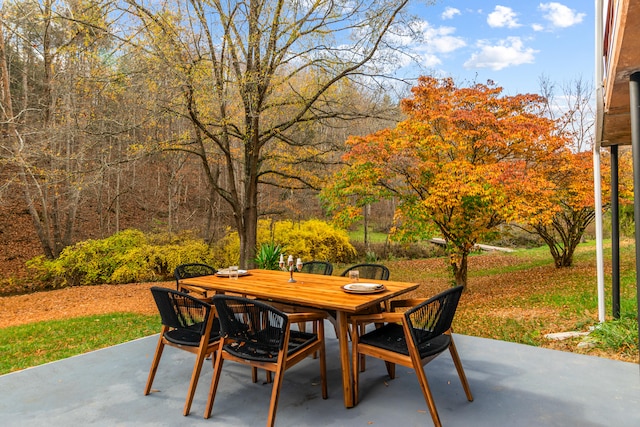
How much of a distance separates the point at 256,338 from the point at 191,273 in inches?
82.0

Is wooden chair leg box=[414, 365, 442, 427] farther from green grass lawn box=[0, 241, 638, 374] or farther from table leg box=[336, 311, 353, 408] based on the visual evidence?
green grass lawn box=[0, 241, 638, 374]

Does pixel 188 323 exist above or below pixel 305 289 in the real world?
below

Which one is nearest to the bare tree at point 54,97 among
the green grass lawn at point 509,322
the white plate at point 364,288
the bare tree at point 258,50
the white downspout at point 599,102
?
the bare tree at point 258,50

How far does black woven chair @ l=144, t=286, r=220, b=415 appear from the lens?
8.20 ft

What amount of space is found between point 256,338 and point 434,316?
1116mm

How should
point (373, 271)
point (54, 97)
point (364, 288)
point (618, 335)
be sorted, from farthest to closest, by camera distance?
point (54, 97) < point (373, 271) < point (618, 335) < point (364, 288)

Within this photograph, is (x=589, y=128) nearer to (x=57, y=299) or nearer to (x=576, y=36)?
(x=576, y=36)

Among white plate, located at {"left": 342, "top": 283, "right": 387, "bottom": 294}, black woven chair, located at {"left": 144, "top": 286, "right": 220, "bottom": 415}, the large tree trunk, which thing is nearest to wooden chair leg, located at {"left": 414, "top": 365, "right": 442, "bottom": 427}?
white plate, located at {"left": 342, "top": 283, "right": 387, "bottom": 294}

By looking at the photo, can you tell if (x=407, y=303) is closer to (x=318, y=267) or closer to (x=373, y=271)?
(x=373, y=271)

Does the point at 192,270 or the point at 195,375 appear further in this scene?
the point at 192,270

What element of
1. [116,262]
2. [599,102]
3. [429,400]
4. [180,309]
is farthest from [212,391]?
[116,262]

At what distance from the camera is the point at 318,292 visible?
2.82m

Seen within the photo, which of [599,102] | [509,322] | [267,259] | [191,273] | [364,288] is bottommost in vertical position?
[509,322]

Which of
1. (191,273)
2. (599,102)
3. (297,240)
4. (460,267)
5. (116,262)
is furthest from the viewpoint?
(297,240)
